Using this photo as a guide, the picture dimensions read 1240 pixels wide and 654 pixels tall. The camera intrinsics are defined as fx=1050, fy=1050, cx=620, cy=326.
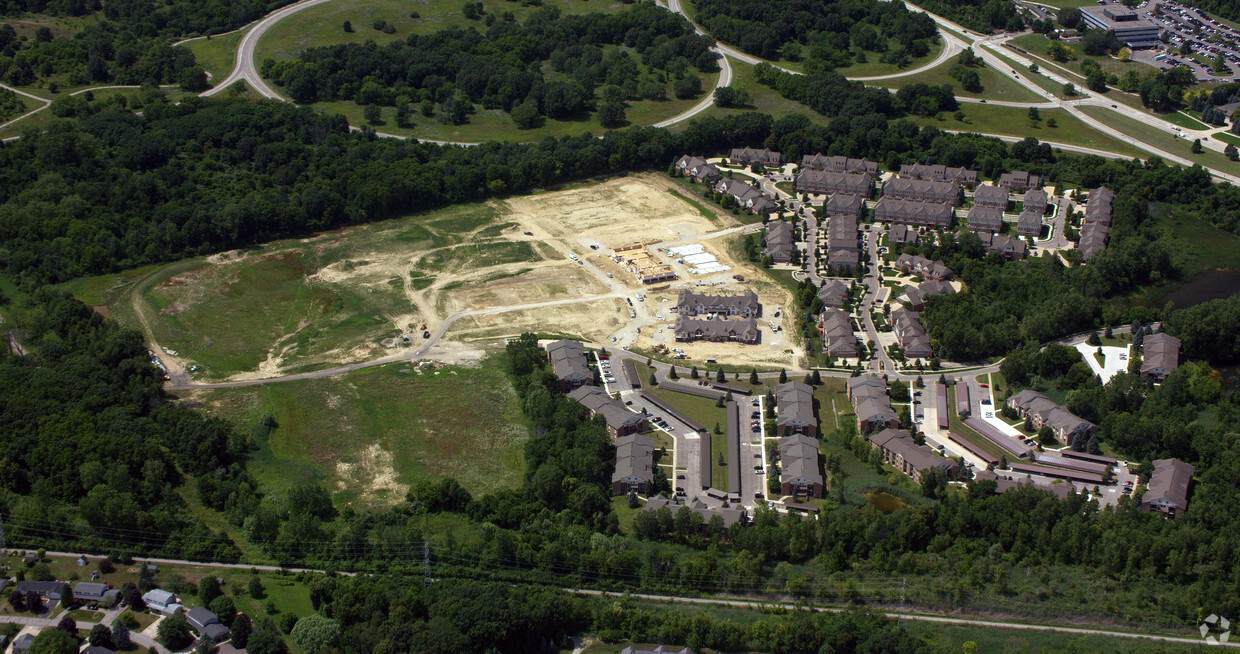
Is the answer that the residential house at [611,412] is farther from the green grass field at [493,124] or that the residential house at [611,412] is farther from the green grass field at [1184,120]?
the green grass field at [1184,120]

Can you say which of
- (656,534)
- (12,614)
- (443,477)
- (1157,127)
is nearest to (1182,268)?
(1157,127)

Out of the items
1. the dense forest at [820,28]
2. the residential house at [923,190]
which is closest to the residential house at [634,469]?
the residential house at [923,190]

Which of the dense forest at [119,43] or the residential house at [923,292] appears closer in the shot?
the residential house at [923,292]

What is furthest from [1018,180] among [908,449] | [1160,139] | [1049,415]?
[908,449]

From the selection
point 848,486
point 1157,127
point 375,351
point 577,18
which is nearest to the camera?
point 848,486

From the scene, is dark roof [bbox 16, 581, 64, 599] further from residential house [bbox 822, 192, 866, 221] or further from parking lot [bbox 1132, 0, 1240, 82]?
parking lot [bbox 1132, 0, 1240, 82]

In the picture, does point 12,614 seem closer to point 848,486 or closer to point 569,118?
point 848,486
